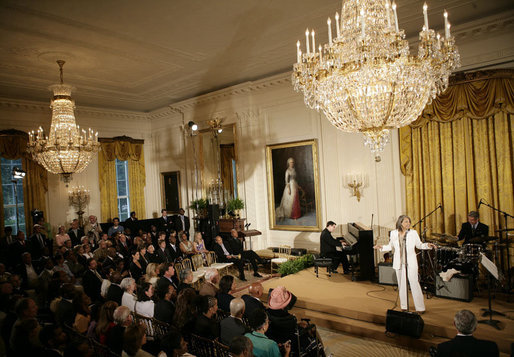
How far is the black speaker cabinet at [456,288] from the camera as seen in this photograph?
5930 millimetres

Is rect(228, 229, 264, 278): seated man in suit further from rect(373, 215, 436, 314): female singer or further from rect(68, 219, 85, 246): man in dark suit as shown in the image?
rect(68, 219, 85, 246): man in dark suit

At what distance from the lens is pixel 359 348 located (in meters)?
5.15

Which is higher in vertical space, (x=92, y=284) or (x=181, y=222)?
(x=181, y=222)

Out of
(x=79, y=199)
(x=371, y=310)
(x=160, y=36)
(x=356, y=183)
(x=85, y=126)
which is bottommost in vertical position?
(x=371, y=310)

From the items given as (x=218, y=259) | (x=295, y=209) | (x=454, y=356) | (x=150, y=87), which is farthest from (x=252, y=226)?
(x=454, y=356)

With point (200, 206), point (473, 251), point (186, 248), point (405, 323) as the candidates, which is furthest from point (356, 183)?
point (200, 206)

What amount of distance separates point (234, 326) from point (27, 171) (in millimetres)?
10233

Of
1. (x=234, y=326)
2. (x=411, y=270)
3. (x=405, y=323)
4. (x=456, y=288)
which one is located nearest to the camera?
(x=234, y=326)

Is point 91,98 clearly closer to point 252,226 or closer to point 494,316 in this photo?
point 252,226

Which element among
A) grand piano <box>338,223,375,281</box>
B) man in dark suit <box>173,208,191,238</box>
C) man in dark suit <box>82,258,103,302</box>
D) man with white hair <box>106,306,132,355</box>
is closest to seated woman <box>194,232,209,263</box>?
man in dark suit <box>82,258,103,302</box>

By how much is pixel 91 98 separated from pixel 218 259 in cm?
697

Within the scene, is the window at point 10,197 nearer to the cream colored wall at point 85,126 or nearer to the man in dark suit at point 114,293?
the cream colored wall at point 85,126

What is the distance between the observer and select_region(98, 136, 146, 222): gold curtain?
43.2 ft

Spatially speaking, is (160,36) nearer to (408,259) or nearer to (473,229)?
(408,259)
